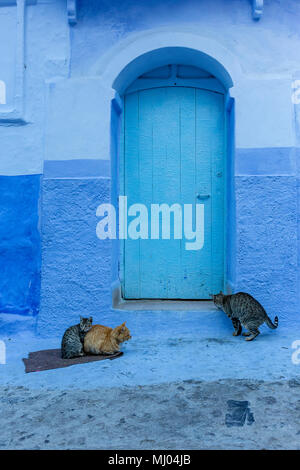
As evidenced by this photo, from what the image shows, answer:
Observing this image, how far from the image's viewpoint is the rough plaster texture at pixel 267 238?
3797mm

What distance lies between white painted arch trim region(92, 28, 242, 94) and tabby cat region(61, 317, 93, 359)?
2.50m

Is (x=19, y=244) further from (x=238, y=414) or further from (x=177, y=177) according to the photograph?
(x=238, y=414)

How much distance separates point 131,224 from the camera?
170 inches

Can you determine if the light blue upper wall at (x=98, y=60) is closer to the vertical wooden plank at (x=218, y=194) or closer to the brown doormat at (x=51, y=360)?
the vertical wooden plank at (x=218, y=194)

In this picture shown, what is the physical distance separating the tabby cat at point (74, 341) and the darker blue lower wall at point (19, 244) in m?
0.80

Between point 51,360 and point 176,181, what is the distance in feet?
7.55

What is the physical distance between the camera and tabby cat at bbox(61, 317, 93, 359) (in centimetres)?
330

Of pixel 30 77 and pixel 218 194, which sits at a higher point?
pixel 30 77

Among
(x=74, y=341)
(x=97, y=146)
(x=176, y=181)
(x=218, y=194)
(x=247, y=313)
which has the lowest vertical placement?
(x=74, y=341)

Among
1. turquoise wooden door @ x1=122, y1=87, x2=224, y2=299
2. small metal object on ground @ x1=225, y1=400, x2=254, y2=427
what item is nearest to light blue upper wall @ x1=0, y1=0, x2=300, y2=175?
turquoise wooden door @ x1=122, y1=87, x2=224, y2=299

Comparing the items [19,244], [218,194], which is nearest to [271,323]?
[218,194]

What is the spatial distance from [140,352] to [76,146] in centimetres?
220

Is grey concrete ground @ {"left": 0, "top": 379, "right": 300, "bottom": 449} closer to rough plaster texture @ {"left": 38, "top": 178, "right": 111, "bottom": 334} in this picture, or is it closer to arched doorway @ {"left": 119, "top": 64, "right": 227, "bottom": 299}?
rough plaster texture @ {"left": 38, "top": 178, "right": 111, "bottom": 334}

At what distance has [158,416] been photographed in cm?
221
